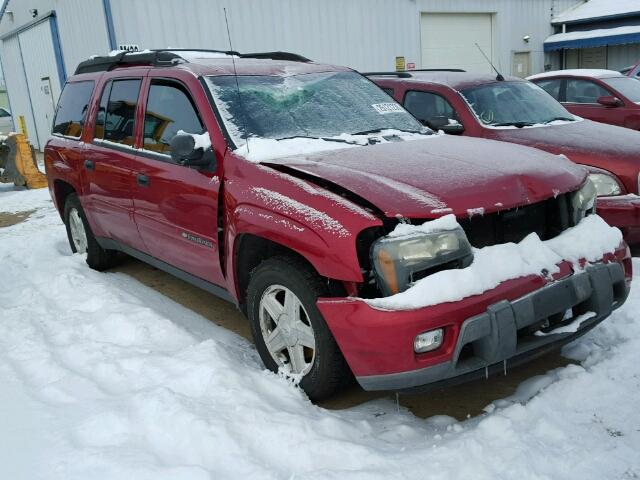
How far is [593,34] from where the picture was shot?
20062mm

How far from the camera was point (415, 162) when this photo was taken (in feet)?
10.5

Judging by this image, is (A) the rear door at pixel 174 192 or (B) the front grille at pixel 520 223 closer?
(B) the front grille at pixel 520 223

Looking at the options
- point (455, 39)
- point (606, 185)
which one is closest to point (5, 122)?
point (455, 39)

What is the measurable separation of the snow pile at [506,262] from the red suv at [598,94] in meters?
5.51

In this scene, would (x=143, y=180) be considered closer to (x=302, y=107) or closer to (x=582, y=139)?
(x=302, y=107)

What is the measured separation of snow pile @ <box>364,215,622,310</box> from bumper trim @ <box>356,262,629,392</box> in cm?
11

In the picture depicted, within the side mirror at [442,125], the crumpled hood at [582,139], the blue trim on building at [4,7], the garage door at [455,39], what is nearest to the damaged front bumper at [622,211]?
the crumpled hood at [582,139]

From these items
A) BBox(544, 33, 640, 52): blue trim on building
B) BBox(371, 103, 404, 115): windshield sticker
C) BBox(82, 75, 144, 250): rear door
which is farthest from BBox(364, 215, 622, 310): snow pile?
BBox(544, 33, 640, 52): blue trim on building

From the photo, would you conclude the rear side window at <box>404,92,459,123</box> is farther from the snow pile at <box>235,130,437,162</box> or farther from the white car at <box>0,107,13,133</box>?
the white car at <box>0,107,13,133</box>

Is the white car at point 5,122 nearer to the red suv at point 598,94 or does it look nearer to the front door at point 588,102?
the red suv at point 598,94

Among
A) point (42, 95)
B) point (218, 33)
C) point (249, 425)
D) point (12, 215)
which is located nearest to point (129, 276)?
point (249, 425)

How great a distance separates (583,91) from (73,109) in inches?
265

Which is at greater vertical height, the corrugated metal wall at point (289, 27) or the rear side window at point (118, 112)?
the corrugated metal wall at point (289, 27)

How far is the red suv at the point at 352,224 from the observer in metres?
2.63
